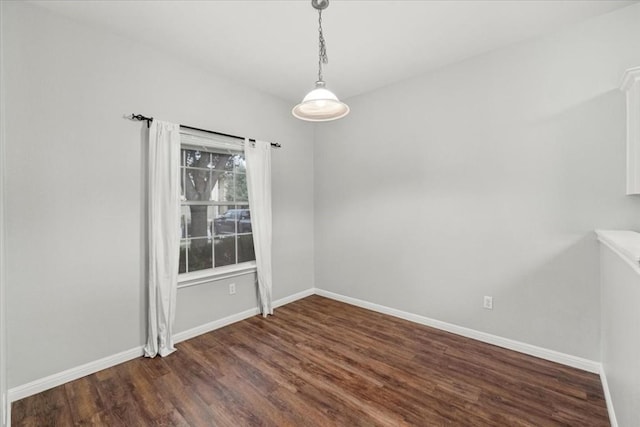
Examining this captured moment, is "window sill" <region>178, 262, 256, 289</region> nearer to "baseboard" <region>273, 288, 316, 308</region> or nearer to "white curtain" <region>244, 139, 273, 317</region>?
"white curtain" <region>244, 139, 273, 317</region>

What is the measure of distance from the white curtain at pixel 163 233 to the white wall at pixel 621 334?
10.1ft

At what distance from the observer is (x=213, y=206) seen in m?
3.14

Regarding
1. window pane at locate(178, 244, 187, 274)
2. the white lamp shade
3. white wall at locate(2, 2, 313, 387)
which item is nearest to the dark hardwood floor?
white wall at locate(2, 2, 313, 387)

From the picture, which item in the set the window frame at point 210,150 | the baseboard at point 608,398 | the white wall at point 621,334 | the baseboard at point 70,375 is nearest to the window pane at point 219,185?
the window frame at point 210,150

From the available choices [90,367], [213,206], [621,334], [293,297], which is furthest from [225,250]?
[621,334]

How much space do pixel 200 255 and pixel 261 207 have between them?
869 millimetres

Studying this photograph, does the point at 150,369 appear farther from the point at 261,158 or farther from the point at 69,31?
the point at 69,31

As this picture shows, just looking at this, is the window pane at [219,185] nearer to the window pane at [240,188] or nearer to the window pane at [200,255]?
the window pane at [240,188]

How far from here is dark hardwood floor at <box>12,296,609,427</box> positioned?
1.78 meters

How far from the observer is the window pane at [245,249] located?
3.45 meters

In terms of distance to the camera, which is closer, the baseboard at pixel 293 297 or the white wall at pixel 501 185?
the white wall at pixel 501 185

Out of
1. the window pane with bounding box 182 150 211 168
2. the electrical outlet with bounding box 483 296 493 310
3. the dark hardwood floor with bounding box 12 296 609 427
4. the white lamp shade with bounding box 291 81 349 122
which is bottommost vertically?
the dark hardwood floor with bounding box 12 296 609 427

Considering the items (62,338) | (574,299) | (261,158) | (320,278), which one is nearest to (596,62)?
(574,299)

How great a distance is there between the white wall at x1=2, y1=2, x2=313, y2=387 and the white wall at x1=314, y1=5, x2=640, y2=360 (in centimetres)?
219
